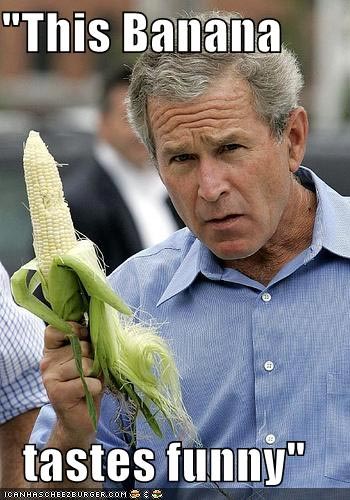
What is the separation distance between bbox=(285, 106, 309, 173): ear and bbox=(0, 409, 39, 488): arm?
3.64 ft

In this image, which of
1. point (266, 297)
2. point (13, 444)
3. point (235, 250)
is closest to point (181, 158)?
point (235, 250)

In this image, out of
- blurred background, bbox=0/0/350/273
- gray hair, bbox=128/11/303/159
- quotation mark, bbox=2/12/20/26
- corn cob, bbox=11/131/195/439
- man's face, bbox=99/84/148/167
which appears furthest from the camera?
blurred background, bbox=0/0/350/273

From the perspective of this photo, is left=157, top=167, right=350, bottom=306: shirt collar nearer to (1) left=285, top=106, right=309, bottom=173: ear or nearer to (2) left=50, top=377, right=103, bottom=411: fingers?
(1) left=285, top=106, right=309, bottom=173: ear

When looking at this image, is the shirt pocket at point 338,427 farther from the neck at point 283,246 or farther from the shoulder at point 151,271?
the shoulder at point 151,271

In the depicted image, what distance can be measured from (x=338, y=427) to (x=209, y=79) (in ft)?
2.80

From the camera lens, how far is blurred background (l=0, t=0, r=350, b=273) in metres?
8.04

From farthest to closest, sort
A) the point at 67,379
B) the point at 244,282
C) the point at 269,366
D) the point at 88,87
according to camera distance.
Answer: the point at 88,87
the point at 244,282
the point at 269,366
the point at 67,379

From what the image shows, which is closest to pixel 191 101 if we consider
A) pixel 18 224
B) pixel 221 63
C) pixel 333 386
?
pixel 221 63

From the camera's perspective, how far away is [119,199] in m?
7.22

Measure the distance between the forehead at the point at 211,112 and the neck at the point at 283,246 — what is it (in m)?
0.26

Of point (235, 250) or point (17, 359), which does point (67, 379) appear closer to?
point (235, 250)

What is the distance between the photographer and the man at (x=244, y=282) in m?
3.22

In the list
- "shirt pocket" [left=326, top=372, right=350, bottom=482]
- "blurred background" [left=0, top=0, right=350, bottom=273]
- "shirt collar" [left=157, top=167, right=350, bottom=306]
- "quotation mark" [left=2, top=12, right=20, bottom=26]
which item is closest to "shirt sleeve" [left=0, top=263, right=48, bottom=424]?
"blurred background" [left=0, top=0, right=350, bottom=273]

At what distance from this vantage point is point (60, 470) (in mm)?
3352
